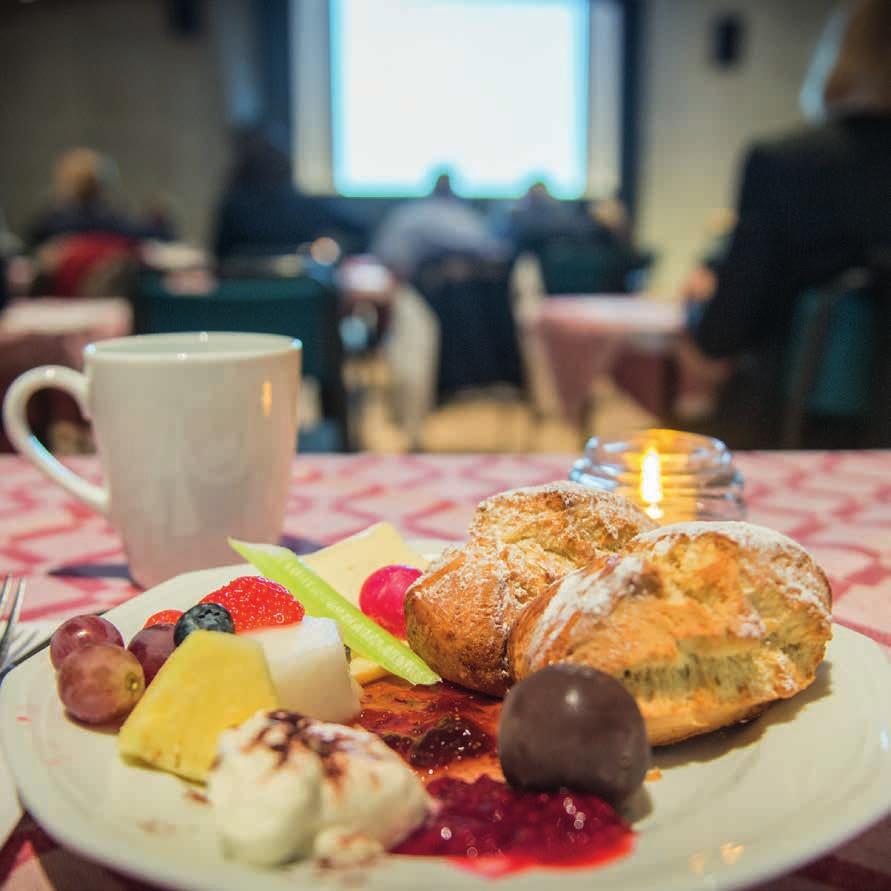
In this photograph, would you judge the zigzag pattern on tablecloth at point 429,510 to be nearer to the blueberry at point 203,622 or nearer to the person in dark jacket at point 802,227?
the blueberry at point 203,622

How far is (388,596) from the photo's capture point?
31.4 inches

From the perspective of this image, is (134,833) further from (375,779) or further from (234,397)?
(234,397)

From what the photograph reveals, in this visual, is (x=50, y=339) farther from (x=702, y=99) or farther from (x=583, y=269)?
(x=702, y=99)

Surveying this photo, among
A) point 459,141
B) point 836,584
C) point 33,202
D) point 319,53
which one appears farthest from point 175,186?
point 836,584

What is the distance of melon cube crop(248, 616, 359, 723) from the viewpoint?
0.59m

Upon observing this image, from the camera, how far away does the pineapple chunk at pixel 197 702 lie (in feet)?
1.74

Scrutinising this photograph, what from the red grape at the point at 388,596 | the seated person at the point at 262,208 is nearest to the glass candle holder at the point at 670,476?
the red grape at the point at 388,596

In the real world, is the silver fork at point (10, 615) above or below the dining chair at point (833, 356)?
above

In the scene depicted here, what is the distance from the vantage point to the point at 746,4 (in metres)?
10.1

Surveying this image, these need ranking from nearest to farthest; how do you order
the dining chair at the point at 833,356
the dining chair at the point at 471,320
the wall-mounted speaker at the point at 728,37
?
the dining chair at the point at 833,356 → the dining chair at the point at 471,320 → the wall-mounted speaker at the point at 728,37

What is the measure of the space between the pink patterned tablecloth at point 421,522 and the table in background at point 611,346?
2.00m

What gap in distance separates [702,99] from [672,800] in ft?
36.0

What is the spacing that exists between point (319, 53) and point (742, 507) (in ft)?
32.3

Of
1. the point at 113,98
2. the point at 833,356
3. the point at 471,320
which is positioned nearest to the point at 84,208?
the point at 471,320
